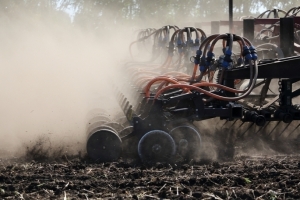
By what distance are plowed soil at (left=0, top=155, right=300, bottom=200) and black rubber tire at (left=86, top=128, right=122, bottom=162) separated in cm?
15

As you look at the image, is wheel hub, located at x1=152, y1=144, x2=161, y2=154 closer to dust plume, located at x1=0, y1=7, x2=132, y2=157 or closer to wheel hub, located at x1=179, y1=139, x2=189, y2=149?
wheel hub, located at x1=179, y1=139, x2=189, y2=149

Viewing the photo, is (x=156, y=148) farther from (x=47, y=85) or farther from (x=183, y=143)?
(x=47, y=85)

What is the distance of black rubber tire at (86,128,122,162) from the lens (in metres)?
8.09

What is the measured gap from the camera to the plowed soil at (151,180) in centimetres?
605

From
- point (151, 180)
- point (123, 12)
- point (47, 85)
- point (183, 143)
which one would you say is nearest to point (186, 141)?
point (183, 143)

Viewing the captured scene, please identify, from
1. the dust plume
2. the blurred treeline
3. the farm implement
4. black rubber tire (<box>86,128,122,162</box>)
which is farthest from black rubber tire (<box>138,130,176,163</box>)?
the blurred treeline

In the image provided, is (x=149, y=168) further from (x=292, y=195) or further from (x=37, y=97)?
(x=37, y=97)

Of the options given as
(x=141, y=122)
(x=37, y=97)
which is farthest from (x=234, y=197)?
(x=37, y=97)

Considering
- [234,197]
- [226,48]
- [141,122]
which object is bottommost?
[234,197]

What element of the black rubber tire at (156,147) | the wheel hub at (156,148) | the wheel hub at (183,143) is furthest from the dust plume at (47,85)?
the wheel hub at (183,143)

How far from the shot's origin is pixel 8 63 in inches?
732

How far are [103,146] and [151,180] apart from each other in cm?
160

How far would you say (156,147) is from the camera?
8078mm

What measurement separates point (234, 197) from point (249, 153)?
3080 millimetres
